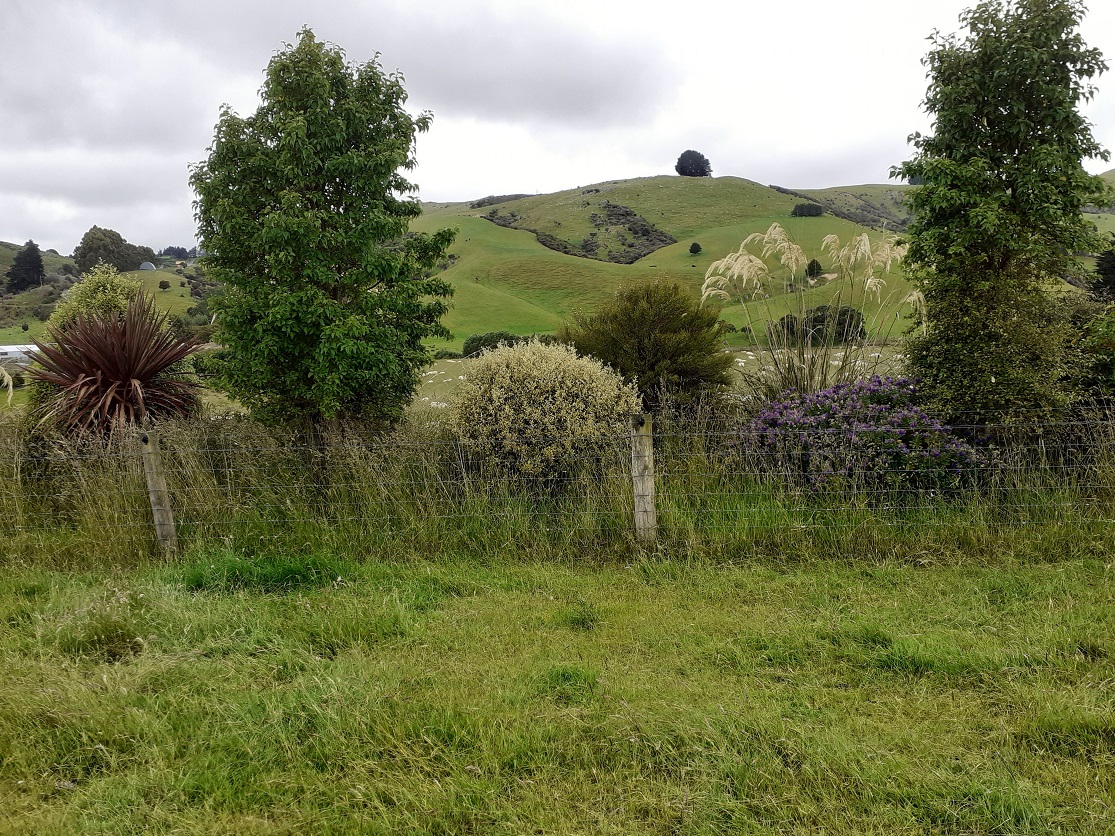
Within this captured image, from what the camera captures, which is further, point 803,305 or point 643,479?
point 803,305

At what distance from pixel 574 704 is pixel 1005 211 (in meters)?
6.99

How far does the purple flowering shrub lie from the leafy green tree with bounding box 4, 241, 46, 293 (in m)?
112

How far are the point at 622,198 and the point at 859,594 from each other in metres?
110

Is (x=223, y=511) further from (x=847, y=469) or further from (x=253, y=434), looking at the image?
(x=847, y=469)

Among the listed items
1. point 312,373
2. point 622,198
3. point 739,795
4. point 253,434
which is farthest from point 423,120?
point 622,198

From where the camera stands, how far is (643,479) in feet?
20.0

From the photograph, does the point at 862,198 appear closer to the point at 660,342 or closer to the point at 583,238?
the point at 583,238

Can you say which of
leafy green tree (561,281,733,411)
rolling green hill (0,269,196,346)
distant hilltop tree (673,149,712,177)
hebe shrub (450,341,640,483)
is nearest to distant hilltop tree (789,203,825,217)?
distant hilltop tree (673,149,712,177)

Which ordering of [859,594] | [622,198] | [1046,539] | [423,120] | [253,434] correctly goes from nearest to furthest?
[859,594]
[1046,539]
[253,434]
[423,120]
[622,198]

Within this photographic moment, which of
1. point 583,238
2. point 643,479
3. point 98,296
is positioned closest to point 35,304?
point 583,238

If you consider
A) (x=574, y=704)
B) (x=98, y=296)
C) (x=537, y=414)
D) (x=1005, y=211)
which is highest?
(x=98, y=296)

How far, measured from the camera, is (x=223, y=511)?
6949mm

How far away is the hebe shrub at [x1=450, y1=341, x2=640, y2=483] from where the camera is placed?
6.87 m

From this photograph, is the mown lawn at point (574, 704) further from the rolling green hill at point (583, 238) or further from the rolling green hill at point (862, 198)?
the rolling green hill at point (862, 198)
